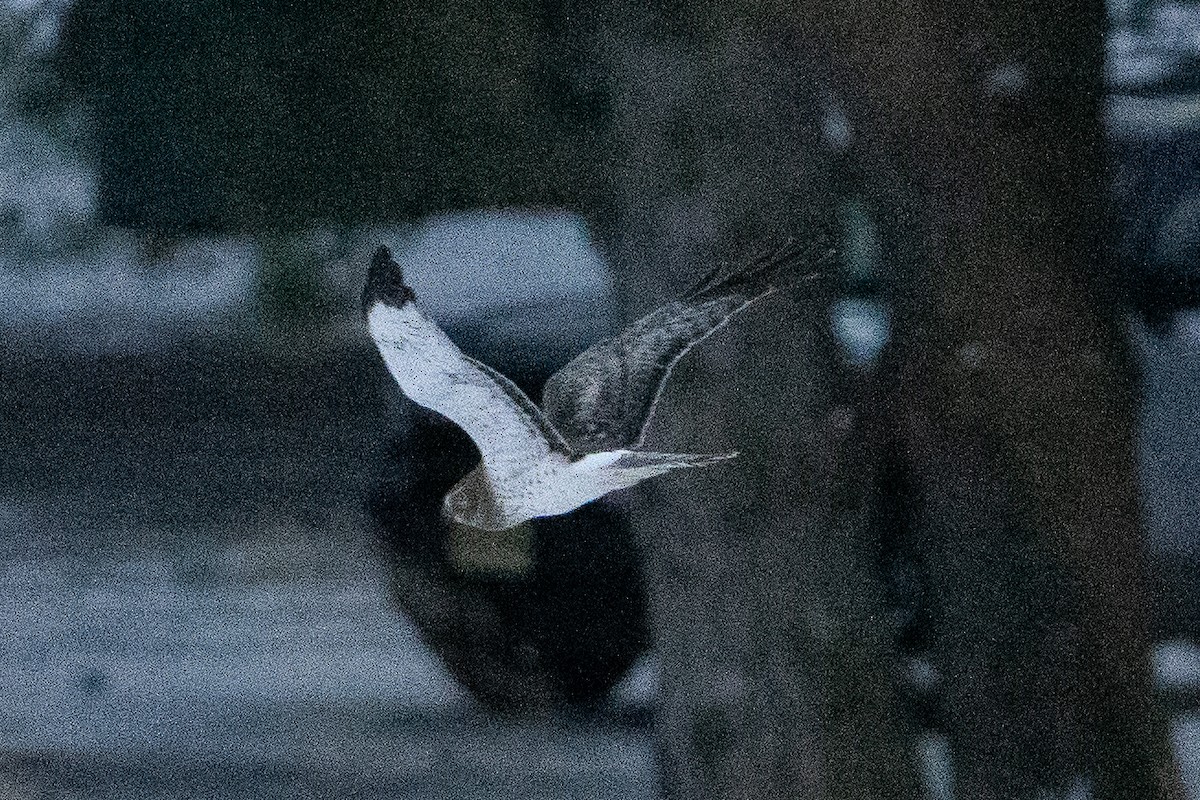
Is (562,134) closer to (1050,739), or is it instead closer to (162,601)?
(162,601)

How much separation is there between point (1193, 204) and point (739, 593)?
1.46 ft

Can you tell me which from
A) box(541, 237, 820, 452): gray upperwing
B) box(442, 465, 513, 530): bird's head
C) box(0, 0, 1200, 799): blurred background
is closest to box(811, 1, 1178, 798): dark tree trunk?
box(0, 0, 1200, 799): blurred background

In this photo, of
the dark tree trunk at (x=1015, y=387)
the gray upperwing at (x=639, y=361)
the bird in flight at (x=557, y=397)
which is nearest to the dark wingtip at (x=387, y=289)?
the bird in flight at (x=557, y=397)

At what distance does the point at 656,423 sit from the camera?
0.69 m

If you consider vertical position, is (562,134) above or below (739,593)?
above

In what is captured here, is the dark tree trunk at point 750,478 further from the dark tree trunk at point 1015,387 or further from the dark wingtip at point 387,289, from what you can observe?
the dark wingtip at point 387,289

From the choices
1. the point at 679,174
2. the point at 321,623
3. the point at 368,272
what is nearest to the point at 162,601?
the point at 321,623

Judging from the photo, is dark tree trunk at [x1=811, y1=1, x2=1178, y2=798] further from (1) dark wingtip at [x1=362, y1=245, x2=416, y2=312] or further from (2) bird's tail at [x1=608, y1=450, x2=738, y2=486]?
(1) dark wingtip at [x1=362, y1=245, x2=416, y2=312]

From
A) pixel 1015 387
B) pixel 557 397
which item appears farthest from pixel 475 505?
pixel 1015 387

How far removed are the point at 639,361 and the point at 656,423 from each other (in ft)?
0.15

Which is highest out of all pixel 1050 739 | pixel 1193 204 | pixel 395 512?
pixel 1193 204

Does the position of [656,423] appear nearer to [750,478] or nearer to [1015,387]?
[750,478]

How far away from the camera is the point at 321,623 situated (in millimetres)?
751

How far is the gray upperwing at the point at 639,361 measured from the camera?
0.67m
